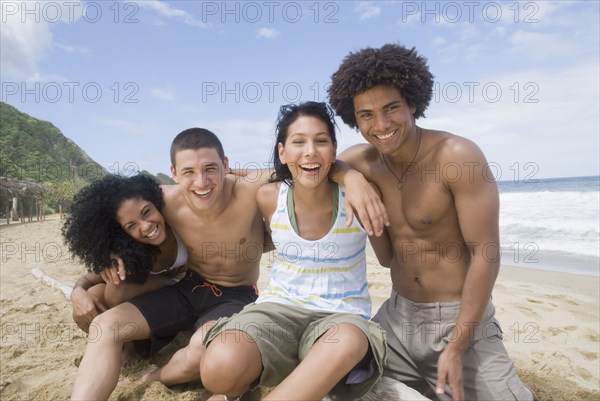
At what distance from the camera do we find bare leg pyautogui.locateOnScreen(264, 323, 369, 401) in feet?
6.10

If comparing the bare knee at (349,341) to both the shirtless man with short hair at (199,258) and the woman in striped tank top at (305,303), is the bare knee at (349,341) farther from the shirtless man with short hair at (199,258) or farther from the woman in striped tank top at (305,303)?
the shirtless man with short hair at (199,258)

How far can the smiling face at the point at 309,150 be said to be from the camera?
2.52 metres

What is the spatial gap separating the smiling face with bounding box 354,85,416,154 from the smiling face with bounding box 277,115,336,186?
0.84 ft

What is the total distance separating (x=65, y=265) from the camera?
25.5 ft

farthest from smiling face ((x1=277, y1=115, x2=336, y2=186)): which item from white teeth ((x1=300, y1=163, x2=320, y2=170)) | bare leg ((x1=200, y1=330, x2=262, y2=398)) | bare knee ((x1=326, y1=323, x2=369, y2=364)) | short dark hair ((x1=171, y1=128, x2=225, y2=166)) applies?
bare leg ((x1=200, y1=330, x2=262, y2=398))

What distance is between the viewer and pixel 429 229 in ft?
8.74

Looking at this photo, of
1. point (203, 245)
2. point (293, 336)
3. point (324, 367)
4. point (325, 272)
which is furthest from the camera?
point (203, 245)

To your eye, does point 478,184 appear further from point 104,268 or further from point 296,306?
point 104,268

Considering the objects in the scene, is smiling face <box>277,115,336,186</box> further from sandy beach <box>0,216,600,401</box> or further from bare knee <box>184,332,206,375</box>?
sandy beach <box>0,216,600,401</box>

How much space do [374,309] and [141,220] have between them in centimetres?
321

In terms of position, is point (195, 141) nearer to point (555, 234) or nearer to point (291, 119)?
point (291, 119)

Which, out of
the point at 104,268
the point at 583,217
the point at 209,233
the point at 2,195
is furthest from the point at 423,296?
the point at 2,195

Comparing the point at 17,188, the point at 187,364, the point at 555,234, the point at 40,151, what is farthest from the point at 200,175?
the point at 40,151

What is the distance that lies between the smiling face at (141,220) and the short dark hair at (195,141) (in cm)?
37
